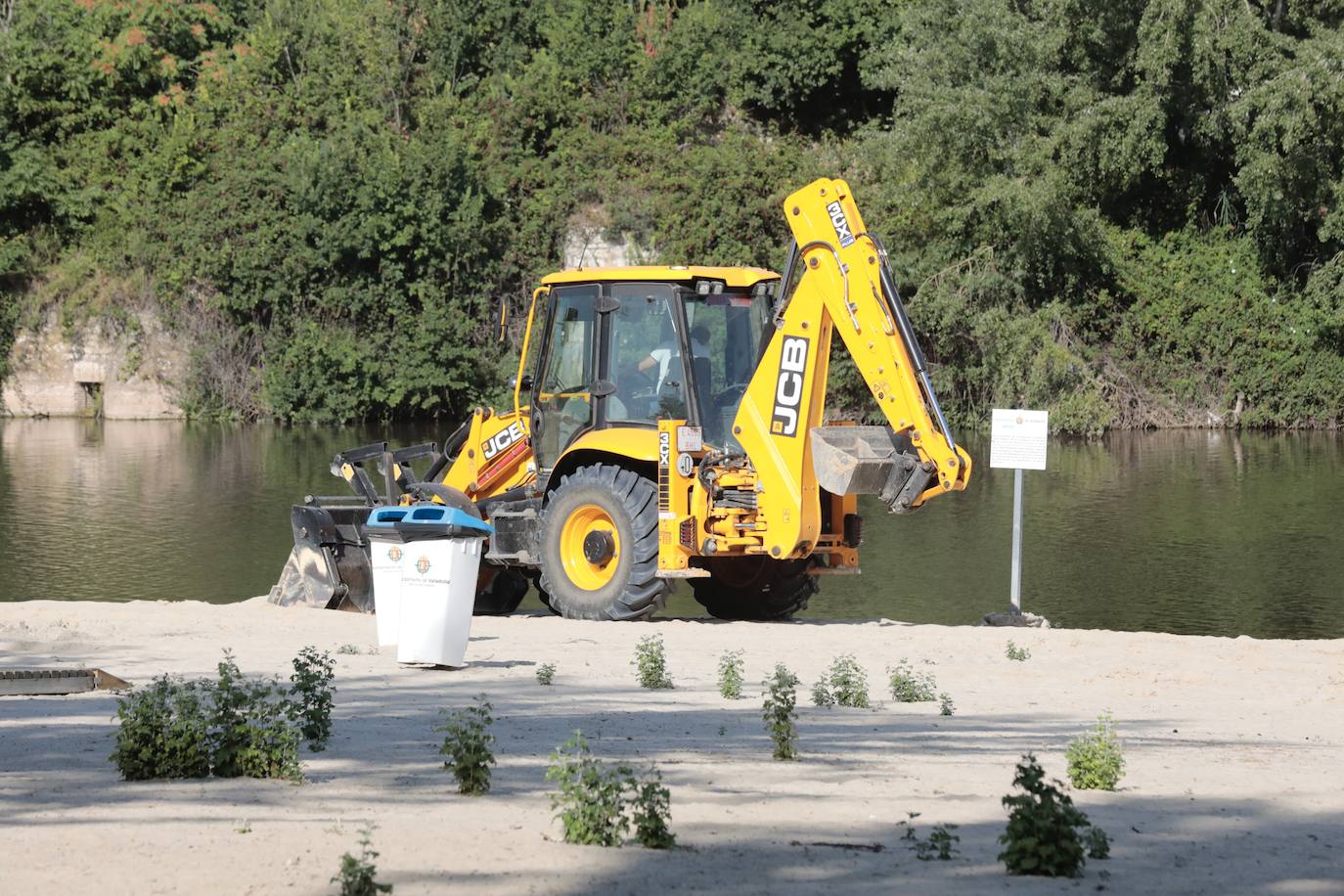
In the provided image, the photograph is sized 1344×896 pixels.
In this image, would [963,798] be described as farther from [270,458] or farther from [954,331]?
[954,331]

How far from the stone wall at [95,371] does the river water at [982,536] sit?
8.56m

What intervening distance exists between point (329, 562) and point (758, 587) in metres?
3.62

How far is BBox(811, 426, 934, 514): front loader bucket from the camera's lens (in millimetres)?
13570

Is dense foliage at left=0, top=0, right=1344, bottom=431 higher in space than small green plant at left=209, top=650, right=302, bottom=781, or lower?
higher

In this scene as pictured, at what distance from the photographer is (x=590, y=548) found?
15.0 meters

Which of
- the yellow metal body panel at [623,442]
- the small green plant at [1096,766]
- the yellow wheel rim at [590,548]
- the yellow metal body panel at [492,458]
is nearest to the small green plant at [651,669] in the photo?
the small green plant at [1096,766]

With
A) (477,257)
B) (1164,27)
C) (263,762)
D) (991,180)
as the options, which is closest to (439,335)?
(477,257)

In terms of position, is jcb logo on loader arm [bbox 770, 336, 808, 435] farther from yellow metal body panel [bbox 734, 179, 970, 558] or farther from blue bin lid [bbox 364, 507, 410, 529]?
blue bin lid [bbox 364, 507, 410, 529]

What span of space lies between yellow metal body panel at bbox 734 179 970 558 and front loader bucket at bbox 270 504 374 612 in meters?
3.55

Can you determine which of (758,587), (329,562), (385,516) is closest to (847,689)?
(385,516)

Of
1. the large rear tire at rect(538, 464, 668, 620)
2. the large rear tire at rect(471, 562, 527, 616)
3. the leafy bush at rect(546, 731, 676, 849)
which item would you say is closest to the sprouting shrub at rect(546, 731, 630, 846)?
the leafy bush at rect(546, 731, 676, 849)

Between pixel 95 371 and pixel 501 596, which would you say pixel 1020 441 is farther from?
pixel 95 371

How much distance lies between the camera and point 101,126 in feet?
160

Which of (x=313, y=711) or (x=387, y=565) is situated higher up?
(x=387, y=565)
